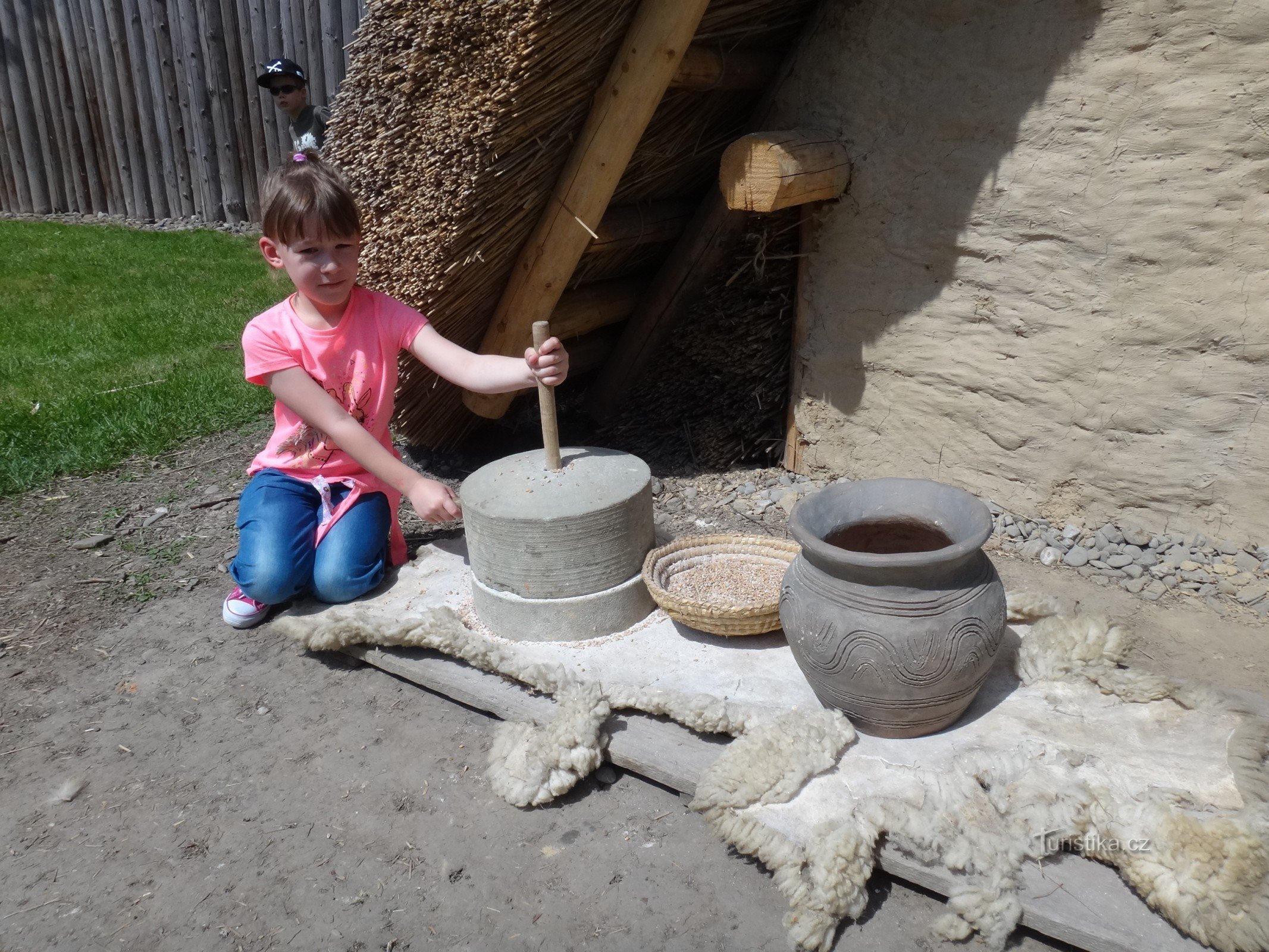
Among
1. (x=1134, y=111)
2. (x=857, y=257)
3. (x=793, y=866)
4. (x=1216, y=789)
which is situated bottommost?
(x=793, y=866)

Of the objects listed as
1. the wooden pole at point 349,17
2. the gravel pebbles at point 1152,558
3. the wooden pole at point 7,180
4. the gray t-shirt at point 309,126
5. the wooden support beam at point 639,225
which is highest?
the wooden pole at point 349,17

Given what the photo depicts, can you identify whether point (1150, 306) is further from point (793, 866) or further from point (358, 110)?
point (358, 110)

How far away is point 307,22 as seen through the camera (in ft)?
25.5

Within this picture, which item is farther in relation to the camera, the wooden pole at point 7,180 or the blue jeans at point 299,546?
the wooden pole at point 7,180

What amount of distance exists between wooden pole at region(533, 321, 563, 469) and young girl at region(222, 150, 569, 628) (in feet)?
0.11

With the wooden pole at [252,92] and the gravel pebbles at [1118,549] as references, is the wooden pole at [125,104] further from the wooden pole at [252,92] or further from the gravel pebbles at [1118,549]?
the gravel pebbles at [1118,549]

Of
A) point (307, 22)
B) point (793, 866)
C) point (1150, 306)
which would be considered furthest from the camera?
point (307, 22)

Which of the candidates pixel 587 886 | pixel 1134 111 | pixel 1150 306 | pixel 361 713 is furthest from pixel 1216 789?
pixel 361 713

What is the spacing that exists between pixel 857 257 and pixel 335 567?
199cm

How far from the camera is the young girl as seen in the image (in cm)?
266

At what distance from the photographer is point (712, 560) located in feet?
9.16

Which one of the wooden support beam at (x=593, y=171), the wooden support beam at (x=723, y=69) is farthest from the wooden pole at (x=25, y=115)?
the wooden support beam at (x=723, y=69)

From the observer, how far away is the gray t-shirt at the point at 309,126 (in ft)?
21.0

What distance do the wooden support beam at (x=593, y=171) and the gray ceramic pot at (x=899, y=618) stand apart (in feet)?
4.63
